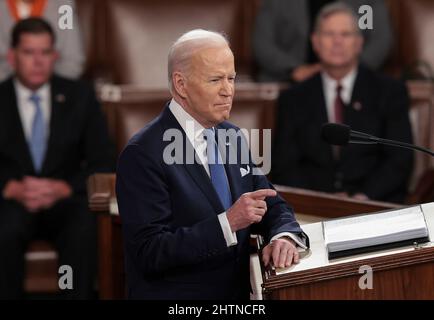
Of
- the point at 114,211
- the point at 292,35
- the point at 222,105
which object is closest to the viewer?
the point at 222,105

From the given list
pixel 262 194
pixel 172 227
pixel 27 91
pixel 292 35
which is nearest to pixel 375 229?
pixel 262 194

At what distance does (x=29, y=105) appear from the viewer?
333 cm

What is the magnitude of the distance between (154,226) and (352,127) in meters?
1.77

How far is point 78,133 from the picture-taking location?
3299 millimetres

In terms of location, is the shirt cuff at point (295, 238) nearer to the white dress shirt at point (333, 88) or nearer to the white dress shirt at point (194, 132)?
the white dress shirt at point (194, 132)

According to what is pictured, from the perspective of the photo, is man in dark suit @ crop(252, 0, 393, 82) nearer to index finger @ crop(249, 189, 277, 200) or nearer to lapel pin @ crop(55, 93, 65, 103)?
lapel pin @ crop(55, 93, 65, 103)

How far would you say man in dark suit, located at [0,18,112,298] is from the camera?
10.3 feet

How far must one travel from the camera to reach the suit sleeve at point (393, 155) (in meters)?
3.27

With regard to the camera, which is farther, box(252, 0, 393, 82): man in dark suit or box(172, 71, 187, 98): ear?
box(252, 0, 393, 82): man in dark suit

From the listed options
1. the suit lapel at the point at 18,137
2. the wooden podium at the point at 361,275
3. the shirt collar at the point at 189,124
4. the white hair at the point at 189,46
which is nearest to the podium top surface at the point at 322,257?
the wooden podium at the point at 361,275

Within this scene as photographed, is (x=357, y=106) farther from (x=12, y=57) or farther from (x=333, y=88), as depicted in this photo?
(x=12, y=57)

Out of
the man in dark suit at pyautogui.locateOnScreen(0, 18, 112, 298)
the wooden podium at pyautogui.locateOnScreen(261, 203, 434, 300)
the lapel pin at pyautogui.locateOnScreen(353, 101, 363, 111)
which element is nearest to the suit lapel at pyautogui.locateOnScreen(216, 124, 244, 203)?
the wooden podium at pyautogui.locateOnScreen(261, 203, 434, 300)

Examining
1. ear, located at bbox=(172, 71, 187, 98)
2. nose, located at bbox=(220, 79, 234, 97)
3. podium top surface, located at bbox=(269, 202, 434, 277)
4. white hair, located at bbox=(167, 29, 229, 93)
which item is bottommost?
podium top surface, located at bbox=(269, 202, 434, 277)

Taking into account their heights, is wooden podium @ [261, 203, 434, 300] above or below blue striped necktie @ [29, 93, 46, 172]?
below
